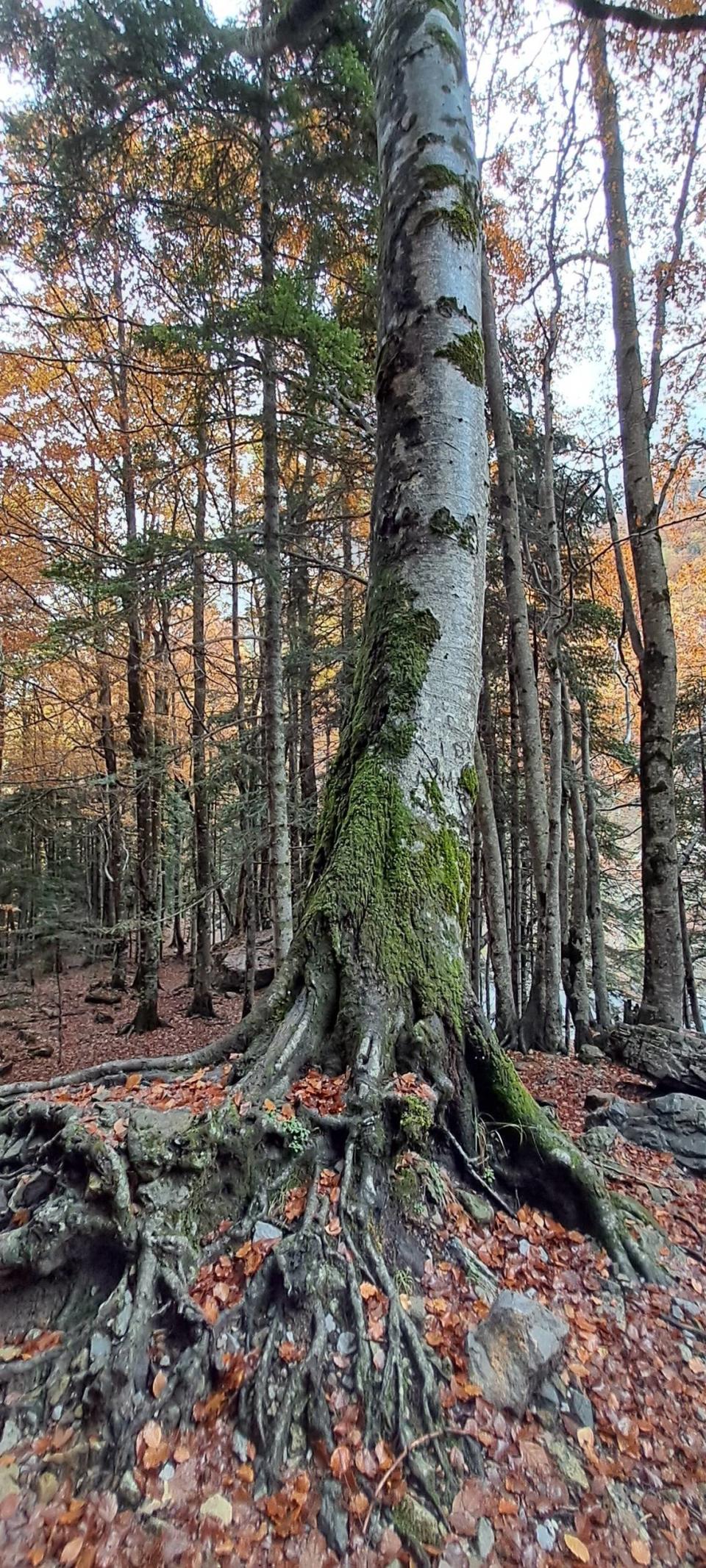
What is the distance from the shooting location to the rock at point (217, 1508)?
1500 mm

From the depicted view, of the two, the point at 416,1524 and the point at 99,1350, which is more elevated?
the point at 99,1350

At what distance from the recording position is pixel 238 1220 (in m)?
2.16

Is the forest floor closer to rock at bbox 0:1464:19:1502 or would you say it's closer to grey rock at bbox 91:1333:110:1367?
rock at bbox 0:1464:19:1502

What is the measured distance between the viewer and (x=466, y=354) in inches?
130

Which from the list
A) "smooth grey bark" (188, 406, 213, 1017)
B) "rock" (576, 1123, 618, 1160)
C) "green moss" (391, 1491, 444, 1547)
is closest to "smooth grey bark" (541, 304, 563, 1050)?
"rock" (576, 1123, 618, 1160)

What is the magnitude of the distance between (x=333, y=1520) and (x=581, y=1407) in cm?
82

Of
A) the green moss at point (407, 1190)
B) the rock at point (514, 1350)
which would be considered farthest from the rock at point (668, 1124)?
the green moss at point (407, 1190)

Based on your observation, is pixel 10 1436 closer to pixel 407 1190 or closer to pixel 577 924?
pixel 407 1190

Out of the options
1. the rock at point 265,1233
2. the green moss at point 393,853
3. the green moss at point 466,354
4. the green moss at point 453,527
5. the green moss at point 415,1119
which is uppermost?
the green moss at point 466,354

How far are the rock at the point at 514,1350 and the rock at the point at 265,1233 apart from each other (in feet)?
2.26

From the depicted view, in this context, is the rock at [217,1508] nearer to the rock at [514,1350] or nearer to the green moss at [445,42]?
the rock at [514,1350]

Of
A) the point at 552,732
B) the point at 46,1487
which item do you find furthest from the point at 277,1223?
the point at 552,732

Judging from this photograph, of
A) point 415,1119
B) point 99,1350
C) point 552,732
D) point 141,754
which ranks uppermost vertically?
point 141,754

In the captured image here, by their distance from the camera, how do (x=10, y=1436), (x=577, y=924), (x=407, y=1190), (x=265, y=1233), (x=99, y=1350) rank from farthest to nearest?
1. (x=577, y=924)
2. (x=407, y=1190)
3. (x=265, y=1233)
4. (x=99, y=1350)
5. (x=10, y=1436)
